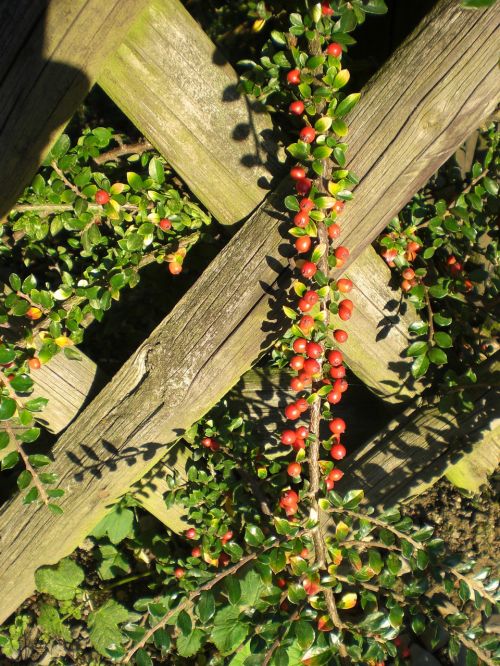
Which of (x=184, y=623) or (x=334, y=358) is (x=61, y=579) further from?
(x=334, y=358)

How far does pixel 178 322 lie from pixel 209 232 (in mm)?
291

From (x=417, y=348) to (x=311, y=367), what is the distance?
342 millimetres

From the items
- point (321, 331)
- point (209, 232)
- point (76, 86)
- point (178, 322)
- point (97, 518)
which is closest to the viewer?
point (76, 86)

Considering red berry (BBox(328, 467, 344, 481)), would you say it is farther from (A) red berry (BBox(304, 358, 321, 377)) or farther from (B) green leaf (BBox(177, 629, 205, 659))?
(B) green leaf (BBox(177, 629, 205, 659))

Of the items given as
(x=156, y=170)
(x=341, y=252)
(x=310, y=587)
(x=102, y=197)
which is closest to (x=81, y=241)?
(x=102, y=197)

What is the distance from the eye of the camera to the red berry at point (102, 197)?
1.44 m

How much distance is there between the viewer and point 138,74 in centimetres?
126

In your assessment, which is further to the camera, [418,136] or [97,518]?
[97,518]

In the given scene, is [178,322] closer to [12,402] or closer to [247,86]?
[12,402]

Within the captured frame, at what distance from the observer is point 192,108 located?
1298 millimetres

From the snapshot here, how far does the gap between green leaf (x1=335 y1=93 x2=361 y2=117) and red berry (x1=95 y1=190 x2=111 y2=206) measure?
0.61m

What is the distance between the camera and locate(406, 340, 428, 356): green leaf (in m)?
1.47

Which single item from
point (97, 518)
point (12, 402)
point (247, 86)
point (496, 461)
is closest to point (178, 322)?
point (12, 402)

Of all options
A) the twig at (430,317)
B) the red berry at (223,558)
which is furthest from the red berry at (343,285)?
the red berry at (223,558)
